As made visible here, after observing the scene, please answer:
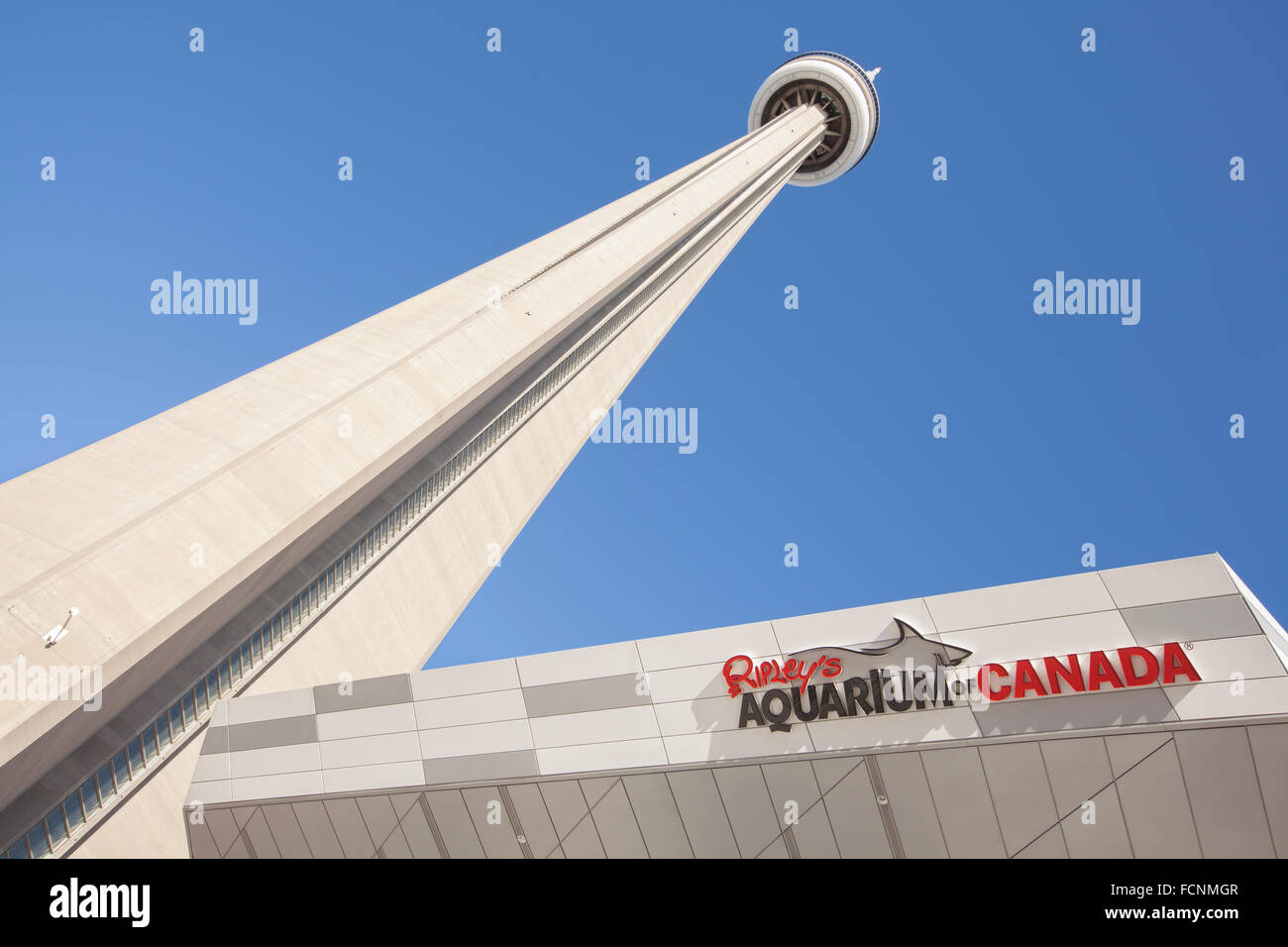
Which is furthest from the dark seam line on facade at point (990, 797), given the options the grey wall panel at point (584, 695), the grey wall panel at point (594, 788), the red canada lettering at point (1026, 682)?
the grey wall panel at point (594, 788)

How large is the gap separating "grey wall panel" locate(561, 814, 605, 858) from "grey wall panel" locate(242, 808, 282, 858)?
727cm

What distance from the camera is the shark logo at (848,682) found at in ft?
46.3

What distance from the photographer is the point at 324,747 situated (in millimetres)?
18531

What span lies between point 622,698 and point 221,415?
10838 mm

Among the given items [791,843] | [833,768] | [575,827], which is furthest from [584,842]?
[833,768]

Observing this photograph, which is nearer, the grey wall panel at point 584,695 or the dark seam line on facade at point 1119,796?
the dark seam line on facade at point 1119,796

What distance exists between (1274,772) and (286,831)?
59.7ft

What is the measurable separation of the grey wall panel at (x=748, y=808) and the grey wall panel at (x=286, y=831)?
9788mm

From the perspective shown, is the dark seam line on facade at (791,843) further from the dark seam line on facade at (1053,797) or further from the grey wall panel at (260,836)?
the grey wall panel at (260,836)

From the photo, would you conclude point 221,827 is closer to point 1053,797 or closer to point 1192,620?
point 1053,797

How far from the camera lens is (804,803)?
14609mm

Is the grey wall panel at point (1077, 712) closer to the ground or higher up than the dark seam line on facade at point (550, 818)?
higher up

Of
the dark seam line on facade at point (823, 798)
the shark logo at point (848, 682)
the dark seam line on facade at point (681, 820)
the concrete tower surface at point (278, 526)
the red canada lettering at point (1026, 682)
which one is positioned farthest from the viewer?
the dark seam line on facade at point (681, 820)
